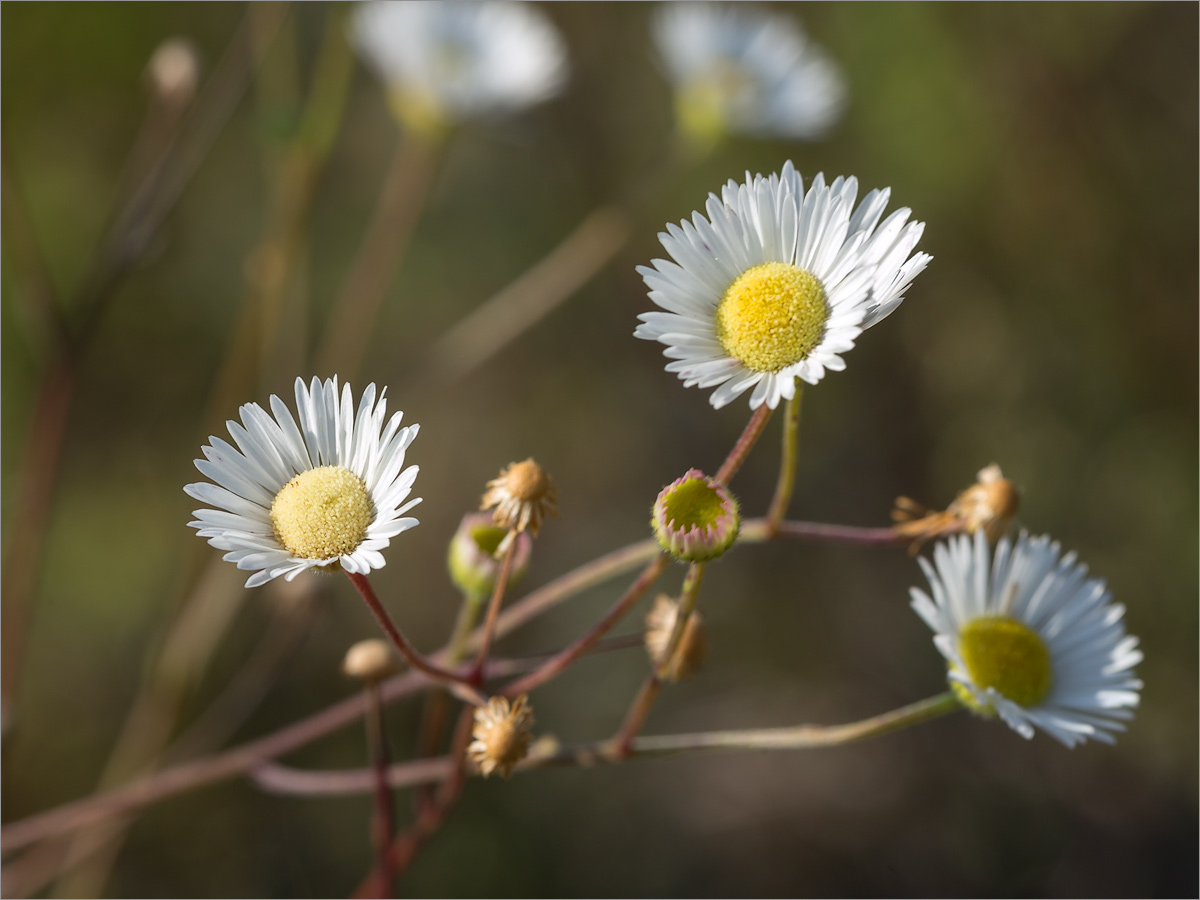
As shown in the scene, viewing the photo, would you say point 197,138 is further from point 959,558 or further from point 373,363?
point 959,558

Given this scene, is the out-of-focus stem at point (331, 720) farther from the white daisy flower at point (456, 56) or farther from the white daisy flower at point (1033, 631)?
the white daisy flower at point (456, 56)

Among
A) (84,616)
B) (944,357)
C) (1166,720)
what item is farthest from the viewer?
(944,357)

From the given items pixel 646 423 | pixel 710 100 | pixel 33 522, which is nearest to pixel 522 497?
pixel 33 522

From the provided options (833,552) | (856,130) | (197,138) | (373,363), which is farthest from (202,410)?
(856,130)

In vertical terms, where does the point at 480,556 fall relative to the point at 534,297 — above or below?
below

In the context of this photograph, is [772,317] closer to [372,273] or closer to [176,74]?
[176,74]

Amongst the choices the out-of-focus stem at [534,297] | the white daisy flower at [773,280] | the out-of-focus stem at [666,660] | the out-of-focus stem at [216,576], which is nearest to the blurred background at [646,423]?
the out-of-focus stem at [534,297]
